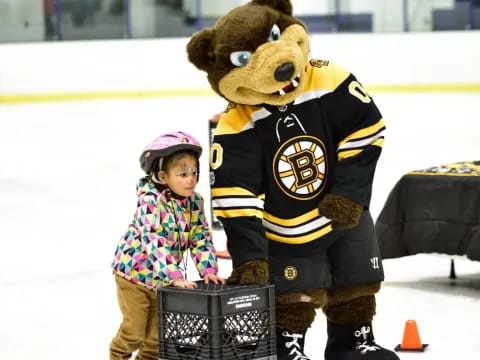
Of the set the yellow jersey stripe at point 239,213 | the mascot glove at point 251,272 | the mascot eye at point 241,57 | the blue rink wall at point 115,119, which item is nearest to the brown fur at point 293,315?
the mascot glove at point 251,272

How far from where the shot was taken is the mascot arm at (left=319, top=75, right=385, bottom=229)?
131 inches

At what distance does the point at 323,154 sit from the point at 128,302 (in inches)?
29.2

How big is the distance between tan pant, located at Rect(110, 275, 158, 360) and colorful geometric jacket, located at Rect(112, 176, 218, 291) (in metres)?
0.05

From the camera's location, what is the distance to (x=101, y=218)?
305 inches

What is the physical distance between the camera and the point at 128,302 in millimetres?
3475

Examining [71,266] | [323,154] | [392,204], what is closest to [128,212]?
[71,266]

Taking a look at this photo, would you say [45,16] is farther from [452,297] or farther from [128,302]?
[128,302]

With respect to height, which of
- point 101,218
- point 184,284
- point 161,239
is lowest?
point 101,218

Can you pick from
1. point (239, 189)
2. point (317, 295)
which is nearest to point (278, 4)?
point (239, 189)

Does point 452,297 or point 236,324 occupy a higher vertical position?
point 236,324

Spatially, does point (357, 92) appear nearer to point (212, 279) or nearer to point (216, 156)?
point (216, 156)

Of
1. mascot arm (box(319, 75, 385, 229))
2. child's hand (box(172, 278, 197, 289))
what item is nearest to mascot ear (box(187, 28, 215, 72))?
mascot arm (box(319, 75, 385, 229))

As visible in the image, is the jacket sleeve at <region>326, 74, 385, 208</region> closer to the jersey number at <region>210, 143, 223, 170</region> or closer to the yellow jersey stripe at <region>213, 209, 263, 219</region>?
the yellow jersey stripe at <region>213, 209, 263, 219</region>

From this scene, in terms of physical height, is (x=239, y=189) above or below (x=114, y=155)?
above
